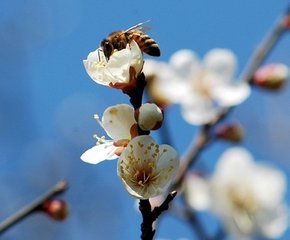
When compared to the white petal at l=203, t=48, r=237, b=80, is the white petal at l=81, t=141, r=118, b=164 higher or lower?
higher

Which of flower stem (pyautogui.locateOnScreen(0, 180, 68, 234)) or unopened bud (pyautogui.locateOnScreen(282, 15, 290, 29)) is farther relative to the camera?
unopened bud (pyautogui.locateOnScreen(282, 15, 290, 29))

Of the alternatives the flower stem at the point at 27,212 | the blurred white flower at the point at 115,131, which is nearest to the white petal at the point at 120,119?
the blurred white flower at the point at 115,131

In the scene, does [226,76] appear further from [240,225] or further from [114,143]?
[114,143]

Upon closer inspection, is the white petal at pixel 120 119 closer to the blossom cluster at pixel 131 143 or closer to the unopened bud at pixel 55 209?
the blossom cluster at pixel 131 143

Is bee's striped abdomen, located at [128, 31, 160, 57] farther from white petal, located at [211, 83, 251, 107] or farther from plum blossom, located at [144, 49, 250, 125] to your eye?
plum blossom, located at [144, 49, 250, 125]

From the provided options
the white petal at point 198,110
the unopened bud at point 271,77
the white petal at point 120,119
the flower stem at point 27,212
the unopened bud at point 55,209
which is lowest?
the white petal at point 198,110

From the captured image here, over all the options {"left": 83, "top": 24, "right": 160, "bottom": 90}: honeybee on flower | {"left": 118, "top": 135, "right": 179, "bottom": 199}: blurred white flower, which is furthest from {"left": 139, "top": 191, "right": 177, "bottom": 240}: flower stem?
{"left": 83, "top": 24, "right": 160, "bottom": 90}: honeybee on flower

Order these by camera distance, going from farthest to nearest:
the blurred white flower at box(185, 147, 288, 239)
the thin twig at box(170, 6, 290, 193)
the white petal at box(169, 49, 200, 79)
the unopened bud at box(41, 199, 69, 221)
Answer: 1. the white petal at box(169, 49, 200, 79)
2. the blurred white flower at box(185, 147, 288, 239)
3. the thin twig at box(170, 6, 290, 193)
4. the unopened bud at box(41, 199, 69, 221)
